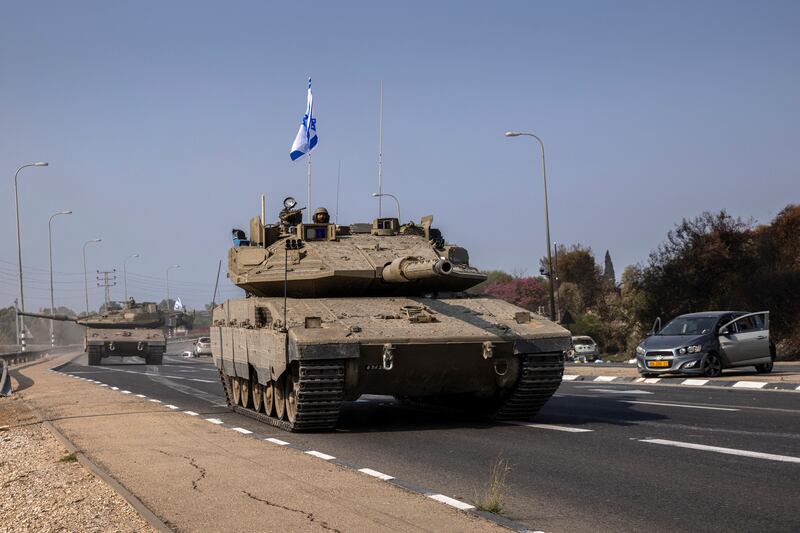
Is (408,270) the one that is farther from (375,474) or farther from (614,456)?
(375,474)

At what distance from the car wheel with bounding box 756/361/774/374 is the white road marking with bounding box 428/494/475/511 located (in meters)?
16.6

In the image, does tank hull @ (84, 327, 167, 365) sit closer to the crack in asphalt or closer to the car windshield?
the car windshield

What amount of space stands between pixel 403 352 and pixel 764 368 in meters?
12.9

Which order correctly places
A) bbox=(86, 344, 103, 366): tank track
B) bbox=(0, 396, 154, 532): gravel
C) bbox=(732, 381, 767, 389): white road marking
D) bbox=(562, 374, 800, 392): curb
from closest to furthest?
bbox=(0, 396, 154, 532): gravel, bbox=(562, 374, 800, 392): curb, bbox=(732, 381, 767, 389): white road marking, bbox=(86, 344, 103, 366): tank track

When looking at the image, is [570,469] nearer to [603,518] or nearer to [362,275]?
[603,518]

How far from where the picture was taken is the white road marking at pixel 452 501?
7424 mm

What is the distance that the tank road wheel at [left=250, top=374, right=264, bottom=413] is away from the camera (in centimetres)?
1576

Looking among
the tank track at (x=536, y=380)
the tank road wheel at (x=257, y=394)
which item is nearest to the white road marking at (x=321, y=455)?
the tank track at (x=536, y=380)

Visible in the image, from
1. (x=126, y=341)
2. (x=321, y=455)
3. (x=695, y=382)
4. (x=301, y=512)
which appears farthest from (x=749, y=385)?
(x=126, y=341)

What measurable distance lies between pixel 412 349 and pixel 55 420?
7231mm

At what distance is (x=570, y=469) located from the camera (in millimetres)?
9383

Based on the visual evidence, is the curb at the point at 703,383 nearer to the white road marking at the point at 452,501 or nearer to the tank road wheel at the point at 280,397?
the tank road wheel at the point at 280,397

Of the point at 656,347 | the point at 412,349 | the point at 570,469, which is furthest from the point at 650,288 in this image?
the point at 570,469

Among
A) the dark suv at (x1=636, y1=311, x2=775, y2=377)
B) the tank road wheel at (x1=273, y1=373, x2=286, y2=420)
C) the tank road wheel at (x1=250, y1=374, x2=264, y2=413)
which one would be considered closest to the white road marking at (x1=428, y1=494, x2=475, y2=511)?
the tank road wheel at (x1=273, y1=373, x2=286, y2=420)
